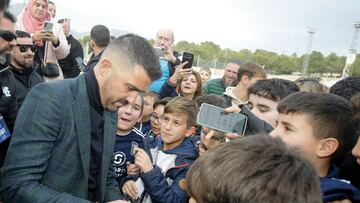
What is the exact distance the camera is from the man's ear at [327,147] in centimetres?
207

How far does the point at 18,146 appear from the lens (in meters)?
1.80

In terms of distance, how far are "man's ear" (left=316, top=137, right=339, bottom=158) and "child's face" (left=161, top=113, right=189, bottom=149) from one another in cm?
136

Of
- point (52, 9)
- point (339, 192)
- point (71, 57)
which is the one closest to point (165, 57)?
point (71, 57)

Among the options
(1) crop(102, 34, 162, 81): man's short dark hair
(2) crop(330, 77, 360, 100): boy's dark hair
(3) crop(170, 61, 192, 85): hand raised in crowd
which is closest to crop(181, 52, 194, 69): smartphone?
(3) crop(170, 61, 192, 85): hand raised in crowd

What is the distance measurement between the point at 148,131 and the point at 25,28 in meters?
2.78

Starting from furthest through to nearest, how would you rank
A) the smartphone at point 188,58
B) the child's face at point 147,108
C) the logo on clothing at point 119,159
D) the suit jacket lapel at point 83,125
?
the smartphone at point 188,58 < the child's face at point 147,108 < the logo on clothing at point 119,159 < the suit jacket lapel at point 83,125

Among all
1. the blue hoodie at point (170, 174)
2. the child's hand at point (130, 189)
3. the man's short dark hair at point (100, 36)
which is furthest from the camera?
the man's short dark hair at point (100, 36)

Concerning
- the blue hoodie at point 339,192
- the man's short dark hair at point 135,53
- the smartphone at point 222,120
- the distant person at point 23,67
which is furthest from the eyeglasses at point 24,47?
the blue hoodie at point 339,192

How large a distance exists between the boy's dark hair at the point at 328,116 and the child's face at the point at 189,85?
10.2 feet

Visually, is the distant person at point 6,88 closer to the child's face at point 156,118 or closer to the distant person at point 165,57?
the child's face at point 156,118

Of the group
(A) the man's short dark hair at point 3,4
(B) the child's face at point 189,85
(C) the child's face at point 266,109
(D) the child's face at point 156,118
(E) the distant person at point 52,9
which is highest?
(E) the distant person at point 52,9

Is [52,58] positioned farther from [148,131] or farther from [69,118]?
[69,118]

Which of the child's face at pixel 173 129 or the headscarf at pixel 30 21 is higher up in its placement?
the headscarf at pixel 30 21

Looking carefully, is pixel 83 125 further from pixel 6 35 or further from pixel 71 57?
pixel 71 57
